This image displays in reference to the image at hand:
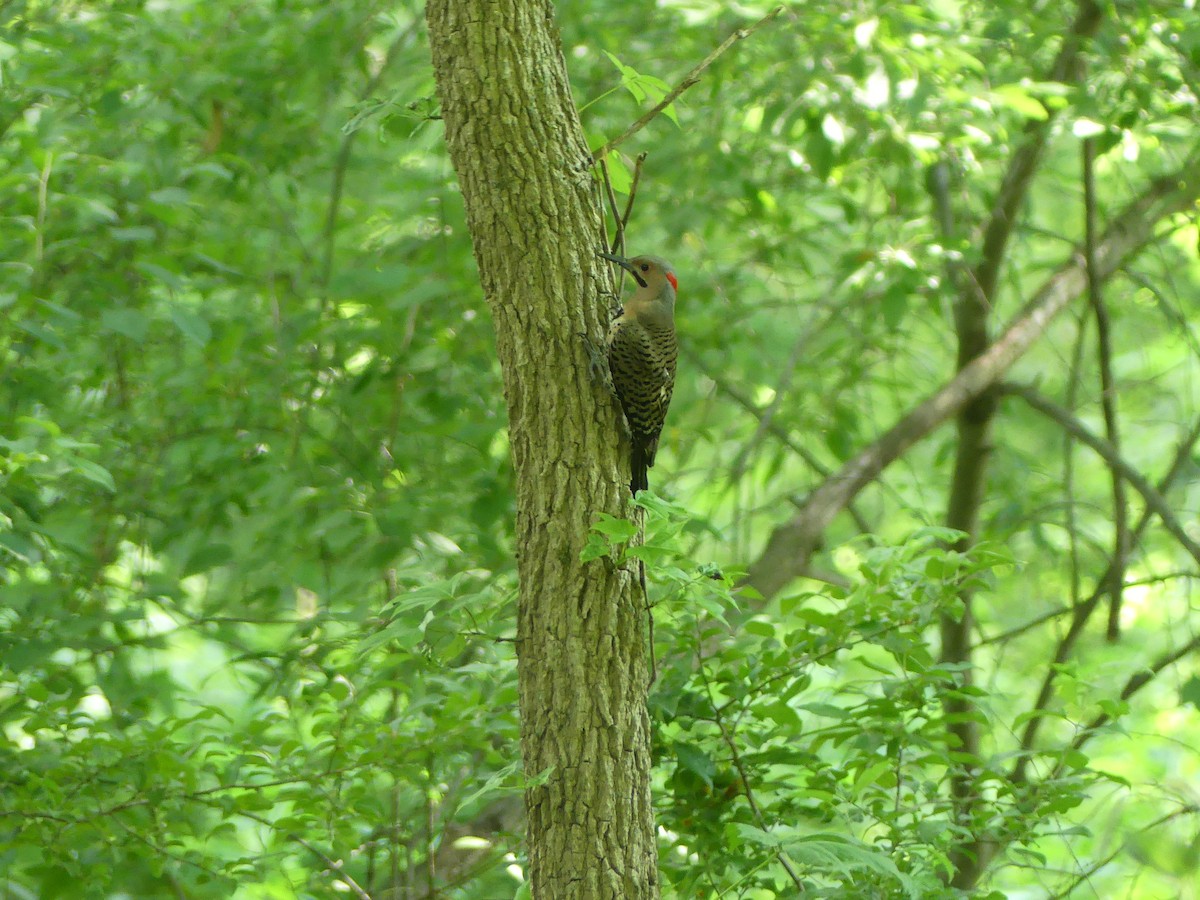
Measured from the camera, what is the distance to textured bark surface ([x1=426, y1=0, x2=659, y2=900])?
234cm

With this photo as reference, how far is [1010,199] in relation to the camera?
17.2 ft

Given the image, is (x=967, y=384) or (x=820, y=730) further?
(x=967, y=384)

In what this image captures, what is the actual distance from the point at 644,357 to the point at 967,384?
295cm

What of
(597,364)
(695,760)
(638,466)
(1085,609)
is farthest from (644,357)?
Result: (1085,609)

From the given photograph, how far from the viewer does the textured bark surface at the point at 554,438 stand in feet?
7.68

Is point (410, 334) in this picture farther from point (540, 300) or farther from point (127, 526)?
point (540, 300)

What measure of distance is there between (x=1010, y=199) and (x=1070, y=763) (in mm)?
3153

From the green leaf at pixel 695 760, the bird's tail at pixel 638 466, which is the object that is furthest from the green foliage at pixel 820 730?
the bird's tail at pixel 638 466

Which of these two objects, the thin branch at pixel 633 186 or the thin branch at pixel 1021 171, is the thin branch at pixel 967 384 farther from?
the thin branch at pixel 633 186

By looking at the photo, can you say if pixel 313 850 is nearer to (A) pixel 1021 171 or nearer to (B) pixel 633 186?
(B) pixel 633 186

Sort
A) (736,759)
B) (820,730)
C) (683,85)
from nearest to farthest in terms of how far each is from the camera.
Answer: (683,85), (736,759), (820,730)

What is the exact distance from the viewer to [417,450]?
457 centimetres

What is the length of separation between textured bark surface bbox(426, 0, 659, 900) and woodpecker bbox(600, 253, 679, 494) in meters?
0.11

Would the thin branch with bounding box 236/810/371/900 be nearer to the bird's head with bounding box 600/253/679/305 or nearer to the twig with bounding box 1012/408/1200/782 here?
the bird's head with bounding box 600/253/679/305
